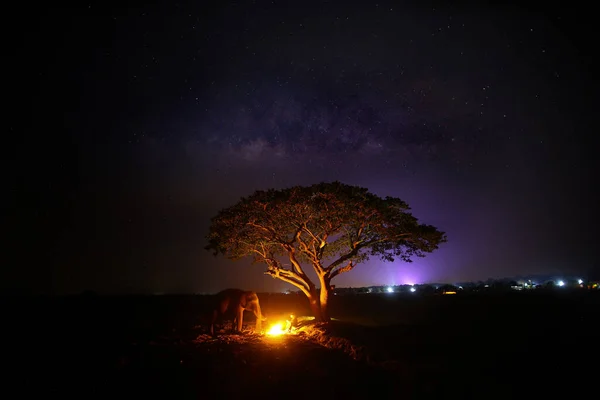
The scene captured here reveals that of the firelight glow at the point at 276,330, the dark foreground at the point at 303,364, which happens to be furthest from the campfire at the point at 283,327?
the dark foreground at the point at 303,364

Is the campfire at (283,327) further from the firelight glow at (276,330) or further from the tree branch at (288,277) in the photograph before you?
the tree branch at (288,277)

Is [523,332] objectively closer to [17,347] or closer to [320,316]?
[320,316]

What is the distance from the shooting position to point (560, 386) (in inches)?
491

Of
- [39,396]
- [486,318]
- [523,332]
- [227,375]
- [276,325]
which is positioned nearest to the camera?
[39,396]

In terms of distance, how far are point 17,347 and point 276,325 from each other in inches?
521

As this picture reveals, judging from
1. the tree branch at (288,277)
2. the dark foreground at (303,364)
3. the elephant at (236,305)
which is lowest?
the dark foreground at (303,364)

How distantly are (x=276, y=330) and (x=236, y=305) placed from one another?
9.59ft

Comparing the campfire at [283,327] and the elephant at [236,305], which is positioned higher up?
the elephant at [236,305]

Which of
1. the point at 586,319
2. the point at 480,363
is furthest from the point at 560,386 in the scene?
the point at 586,319

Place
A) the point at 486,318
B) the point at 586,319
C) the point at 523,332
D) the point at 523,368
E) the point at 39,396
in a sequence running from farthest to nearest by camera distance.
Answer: the point at 486,318, the point at 586,319, the point at 523,332, the point at 523,368, the point at 39,396

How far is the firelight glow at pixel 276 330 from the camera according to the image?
21.1m

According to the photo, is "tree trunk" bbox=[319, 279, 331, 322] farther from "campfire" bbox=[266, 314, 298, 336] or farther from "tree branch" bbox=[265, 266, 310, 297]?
"campfire" bbox=[266, 314, 298, 336]

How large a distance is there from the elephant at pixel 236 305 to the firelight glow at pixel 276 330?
0.95 meters

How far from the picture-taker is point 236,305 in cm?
2186
